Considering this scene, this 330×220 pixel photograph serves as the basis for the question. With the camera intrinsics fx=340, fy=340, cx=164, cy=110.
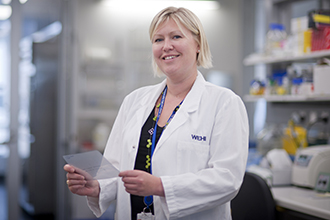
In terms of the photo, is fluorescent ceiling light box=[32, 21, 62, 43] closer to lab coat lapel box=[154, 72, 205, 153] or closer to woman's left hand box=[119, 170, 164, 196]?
lab coat lapel box=[154, 72, 205, 153]

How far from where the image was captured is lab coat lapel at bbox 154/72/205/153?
1.38m

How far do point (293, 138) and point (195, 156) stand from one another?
1712 millimetres

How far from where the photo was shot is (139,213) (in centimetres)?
142

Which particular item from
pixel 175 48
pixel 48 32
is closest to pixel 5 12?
pixel 48 32

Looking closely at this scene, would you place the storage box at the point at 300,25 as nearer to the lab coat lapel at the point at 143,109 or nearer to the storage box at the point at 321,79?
the storage box at the point at 321,79

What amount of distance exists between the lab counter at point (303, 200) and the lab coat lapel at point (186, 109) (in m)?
0.89

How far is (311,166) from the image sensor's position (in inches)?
84.8

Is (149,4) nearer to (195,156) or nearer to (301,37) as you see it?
(301,37)

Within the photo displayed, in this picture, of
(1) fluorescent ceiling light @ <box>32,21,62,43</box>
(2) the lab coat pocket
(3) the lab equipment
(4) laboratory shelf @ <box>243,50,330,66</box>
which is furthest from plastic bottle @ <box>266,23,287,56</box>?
(1) fluorescent ceiling light @ <box>32,21,62,43</box>

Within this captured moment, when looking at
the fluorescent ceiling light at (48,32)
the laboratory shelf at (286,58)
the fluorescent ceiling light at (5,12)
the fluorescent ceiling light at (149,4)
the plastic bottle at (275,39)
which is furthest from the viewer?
the fluorescent ceiling light at (149,4)

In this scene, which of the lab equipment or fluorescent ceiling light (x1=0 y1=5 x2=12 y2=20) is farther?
fluorescent ceiling light (x1=0 y1=5 x2=12 y2=20)

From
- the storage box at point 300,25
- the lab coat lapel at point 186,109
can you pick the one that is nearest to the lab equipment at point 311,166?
the storage box at point 300,25

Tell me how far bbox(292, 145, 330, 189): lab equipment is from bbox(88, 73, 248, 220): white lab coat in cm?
98

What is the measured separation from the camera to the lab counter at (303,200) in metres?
1.74
